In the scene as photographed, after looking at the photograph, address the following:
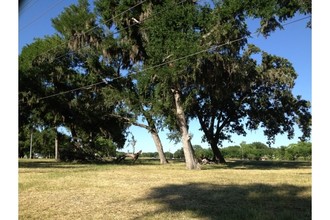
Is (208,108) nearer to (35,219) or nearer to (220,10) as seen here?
(220,10)

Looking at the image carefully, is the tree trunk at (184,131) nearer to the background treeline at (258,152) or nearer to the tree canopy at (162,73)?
the tree canopy at (162,73)

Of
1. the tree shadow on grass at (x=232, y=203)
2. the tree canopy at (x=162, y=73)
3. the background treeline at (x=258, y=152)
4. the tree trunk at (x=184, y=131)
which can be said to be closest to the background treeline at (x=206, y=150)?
the background treeline at (x=258, y=152)

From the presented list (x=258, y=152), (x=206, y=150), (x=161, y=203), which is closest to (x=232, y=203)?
(x=161, y=203)

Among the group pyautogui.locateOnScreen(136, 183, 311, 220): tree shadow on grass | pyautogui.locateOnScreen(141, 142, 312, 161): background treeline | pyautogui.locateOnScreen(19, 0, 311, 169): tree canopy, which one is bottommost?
pyautogui.locateOnScreen(141, 142, 312, 161): background treeline

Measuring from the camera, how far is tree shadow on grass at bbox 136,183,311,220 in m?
6.31

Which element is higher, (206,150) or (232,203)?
(232,203)

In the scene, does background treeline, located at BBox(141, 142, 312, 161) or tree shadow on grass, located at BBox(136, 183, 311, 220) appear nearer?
tree shadow on grass, located at BBox(136, 183, 311, 220)

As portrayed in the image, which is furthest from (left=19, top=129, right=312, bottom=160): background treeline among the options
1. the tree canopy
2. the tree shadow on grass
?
the tree shadow on grass

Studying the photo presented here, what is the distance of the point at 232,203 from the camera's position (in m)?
7.67

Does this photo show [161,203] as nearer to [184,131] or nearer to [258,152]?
[184,131]

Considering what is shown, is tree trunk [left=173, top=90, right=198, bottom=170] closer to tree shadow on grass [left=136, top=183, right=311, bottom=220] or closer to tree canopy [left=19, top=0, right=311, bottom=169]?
tree canopy [left=19, top=0, right=311, bottom=169]

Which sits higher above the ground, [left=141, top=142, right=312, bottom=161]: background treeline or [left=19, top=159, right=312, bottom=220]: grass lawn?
[left=19, top=159, right=312, bottom=220]: grass lawn
